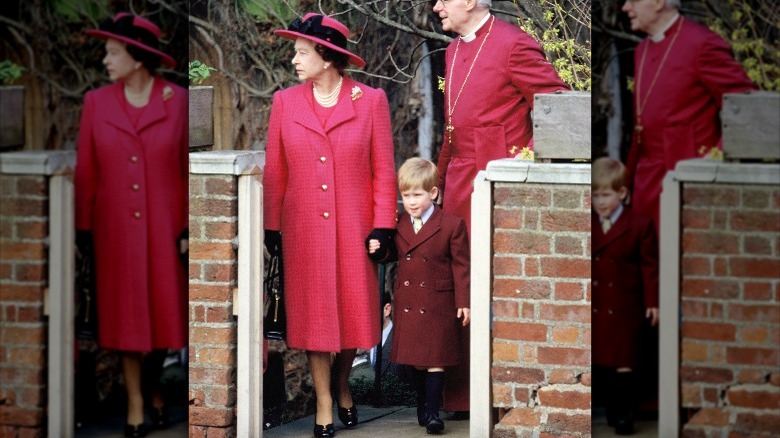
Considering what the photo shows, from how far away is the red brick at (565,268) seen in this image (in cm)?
405

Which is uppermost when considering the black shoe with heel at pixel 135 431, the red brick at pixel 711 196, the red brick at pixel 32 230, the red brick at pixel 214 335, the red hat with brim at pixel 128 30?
the red hat with brim at pixel 128 30

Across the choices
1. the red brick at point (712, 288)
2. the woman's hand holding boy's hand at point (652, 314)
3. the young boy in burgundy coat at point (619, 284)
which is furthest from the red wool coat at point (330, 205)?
the red brick at point (712, 288)

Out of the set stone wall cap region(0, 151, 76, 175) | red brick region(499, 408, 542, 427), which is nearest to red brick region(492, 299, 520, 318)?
red brick region(499, 408, 542, 427)

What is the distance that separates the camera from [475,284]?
4156 millimetres

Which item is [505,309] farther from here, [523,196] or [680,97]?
[680,97]

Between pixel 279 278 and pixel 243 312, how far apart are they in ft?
0.63

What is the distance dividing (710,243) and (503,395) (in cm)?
91

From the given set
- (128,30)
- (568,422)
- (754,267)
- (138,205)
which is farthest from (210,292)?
(754,267)

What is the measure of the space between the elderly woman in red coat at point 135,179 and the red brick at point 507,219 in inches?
47.4

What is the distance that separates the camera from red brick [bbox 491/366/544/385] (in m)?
4.11

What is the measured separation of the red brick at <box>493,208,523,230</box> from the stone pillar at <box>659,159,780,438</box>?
50cm

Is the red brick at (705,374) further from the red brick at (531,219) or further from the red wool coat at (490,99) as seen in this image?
the red wool coat at (490,99)

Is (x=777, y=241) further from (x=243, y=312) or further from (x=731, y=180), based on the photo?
(x=243, y=312)

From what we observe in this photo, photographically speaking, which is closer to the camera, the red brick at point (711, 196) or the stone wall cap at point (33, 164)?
the red brick at point (711, 196)
